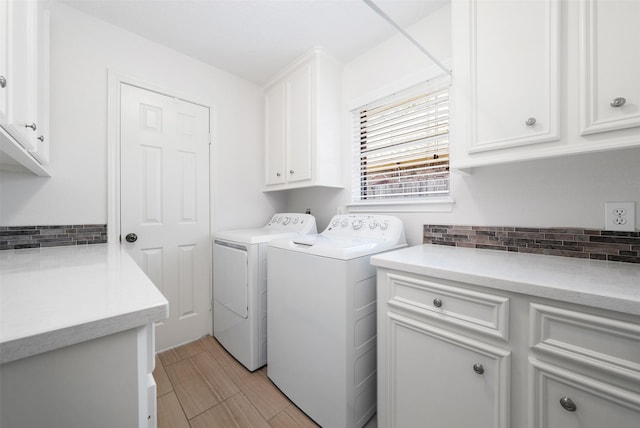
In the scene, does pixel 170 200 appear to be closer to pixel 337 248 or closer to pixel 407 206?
pixel 337 248

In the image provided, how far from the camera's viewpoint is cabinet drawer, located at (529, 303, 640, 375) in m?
0.66

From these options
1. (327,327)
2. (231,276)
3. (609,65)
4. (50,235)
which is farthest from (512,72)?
(50,235)

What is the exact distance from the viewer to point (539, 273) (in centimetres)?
90

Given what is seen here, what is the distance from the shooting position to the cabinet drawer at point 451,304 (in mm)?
854

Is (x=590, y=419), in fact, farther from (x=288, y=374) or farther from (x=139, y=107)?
(x=139, y=107)

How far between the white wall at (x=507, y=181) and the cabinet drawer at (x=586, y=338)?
708 millimetres

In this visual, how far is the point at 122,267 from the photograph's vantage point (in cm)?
94

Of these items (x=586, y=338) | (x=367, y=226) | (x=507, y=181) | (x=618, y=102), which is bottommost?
(x=586, y=338)

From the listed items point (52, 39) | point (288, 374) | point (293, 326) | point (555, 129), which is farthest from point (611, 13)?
point (52, 39)

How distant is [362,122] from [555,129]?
4.47 feet

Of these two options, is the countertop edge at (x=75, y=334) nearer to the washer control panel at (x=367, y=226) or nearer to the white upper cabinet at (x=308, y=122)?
the washer control panel at (x=367, y=226)

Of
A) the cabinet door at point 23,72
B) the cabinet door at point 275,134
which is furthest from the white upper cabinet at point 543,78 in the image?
the cabinet door at point 23,72

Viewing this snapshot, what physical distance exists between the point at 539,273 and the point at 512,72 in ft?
2.84

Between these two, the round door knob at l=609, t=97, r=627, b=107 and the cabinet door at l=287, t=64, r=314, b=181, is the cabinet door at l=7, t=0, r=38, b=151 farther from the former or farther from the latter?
the round door knob at l=609, t=97, r=627, b=107
